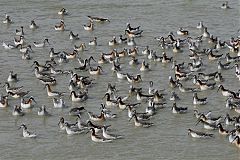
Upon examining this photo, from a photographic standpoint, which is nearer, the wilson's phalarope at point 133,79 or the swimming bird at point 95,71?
the wilson's phalarope at point 133,79

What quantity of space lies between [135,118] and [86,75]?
6806 mm

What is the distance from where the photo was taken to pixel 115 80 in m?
34.0

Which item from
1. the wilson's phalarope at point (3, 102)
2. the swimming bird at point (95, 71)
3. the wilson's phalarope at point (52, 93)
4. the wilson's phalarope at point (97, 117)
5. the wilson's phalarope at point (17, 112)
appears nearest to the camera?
the wilson's phalarope at point (97, 117)

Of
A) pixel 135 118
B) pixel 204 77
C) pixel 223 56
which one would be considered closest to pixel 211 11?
pixel 223 56

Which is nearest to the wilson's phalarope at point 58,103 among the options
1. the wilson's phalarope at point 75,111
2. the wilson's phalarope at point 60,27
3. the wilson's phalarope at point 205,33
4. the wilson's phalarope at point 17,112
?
the wilson's phalarope at point 75,111

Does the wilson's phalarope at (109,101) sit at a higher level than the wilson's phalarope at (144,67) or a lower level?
lower

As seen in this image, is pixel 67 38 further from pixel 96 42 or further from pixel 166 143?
pixel 166 143

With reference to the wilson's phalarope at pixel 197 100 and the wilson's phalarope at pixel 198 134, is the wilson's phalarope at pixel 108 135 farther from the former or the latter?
the wilson's phalarope at pixel 197 100

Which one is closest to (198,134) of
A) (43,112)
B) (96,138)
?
(96,138)

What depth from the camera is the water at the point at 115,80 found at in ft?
88.3

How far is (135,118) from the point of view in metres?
28.7

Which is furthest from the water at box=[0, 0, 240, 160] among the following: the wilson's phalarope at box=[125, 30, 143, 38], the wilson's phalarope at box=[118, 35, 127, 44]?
the wilson's phalarope at box=[118, 35, 127, 44]

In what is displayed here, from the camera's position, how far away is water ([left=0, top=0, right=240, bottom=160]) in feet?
88.3

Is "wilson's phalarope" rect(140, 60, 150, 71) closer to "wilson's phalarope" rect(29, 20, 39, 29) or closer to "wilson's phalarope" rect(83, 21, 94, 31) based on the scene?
"wilson's phalarope" rect(83, 21, 94, 31)
